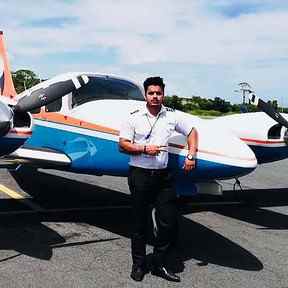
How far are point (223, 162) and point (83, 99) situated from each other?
273 cm

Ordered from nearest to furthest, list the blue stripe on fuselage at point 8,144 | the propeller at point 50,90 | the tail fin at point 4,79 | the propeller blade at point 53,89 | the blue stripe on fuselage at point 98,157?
the blue stripe on fuselage at point 8,144 → the blue stripe on fuselage at point 98,157 → the propeller at point 50,90 → the propeller blade at point 53,89 → the tail fin at point 4,79

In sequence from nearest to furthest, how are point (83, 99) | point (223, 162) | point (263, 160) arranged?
point (223, 162)
point (83, 99)
point (263, 160)

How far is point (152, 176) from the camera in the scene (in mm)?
5133

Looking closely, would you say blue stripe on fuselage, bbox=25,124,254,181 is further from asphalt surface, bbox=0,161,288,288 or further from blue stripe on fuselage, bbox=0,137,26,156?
blue stripe on fuselage, bbox=0,137,26,156

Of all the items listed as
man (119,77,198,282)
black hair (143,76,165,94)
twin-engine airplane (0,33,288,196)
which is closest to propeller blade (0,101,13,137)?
twin-engine airplane (0,33,288,196)

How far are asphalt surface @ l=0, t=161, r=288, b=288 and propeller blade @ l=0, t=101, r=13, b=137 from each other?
1.45 m

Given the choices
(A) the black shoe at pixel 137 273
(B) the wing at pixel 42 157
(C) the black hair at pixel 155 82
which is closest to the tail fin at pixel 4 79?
(B) the wing at pixel 42 157

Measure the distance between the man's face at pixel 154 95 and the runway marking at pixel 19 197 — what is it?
161 inches

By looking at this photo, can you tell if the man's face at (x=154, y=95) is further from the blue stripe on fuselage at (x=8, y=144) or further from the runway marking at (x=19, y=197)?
the runway marking at (x=19, y=197)

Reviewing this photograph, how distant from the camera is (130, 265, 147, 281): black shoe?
16.6 feet

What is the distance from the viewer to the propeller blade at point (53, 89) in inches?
273

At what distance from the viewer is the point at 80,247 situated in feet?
20.4

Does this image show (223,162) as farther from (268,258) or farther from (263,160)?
(263,160)

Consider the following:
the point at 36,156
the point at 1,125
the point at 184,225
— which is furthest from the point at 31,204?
the point at 1,125
